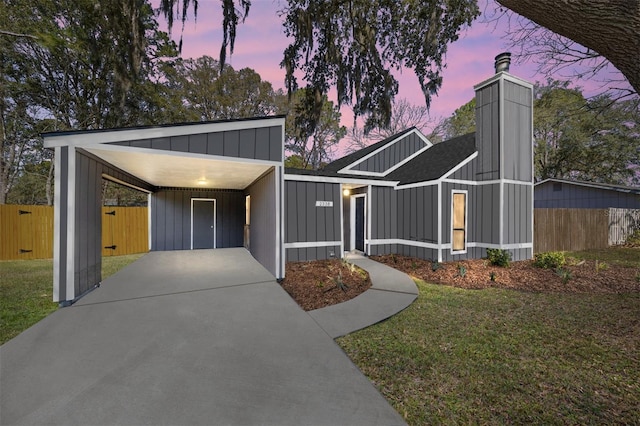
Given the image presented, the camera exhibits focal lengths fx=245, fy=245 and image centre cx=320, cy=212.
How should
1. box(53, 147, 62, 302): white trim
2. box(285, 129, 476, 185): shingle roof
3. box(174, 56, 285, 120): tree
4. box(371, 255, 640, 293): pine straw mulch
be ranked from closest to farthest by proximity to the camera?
box(53, 147, 62, 302): white trim, box(371, 255, 640, 293): pine straw mulch, box(285, 129, 476, 185): shingle roof, box(174, 56, 285, 120): tree

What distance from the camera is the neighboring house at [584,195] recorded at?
42.7 ft

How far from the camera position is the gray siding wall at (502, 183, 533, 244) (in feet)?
24.4

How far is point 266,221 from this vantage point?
6422 mm

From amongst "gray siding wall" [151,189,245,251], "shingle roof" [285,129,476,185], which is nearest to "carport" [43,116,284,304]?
"shingle roof" [285,129,476,185]

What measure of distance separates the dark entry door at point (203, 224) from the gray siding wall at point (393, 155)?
6672 millimetres

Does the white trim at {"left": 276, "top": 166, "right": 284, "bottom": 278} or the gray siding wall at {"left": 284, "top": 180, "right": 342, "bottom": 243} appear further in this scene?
the gray siding wall at {"left": 284, "top": 180, "right": 342, "bottom": 243}

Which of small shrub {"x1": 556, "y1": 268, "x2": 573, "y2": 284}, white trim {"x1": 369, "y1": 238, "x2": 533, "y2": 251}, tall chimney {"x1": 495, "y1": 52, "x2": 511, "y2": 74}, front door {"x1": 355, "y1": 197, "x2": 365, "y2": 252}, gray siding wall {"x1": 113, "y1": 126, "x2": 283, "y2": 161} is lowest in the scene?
small shrub {"x1": 556, "y1": 268, "x2": 573, "y2": 284}

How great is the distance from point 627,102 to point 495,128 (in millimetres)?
5443

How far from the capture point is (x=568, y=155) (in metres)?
20.3

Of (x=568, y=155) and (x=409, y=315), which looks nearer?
(x=409, y=315)

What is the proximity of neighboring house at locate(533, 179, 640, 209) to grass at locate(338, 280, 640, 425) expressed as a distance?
44.7 feet

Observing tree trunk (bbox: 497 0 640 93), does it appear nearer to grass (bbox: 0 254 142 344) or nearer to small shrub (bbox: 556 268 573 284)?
small shrub (bbox: 556 268 573 284)

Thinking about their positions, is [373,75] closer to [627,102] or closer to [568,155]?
[627,102]

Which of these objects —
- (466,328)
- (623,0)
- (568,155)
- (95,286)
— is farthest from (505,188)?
(568,155)
